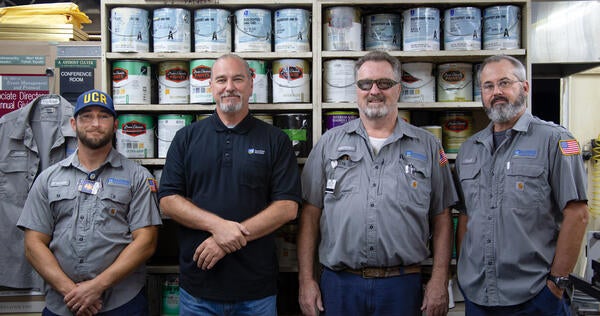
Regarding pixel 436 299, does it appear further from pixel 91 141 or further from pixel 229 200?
pixel 91 141

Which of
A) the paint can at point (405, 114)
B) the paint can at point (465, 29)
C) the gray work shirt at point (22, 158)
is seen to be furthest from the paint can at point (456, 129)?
the gray work shirt at point (22, 158)

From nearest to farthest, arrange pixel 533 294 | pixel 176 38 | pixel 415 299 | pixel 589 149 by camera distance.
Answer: pixel 533 294 → pixel 415 299 → pixel 176 38 → pixel 589 149

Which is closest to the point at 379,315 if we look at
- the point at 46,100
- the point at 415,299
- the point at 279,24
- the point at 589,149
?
the point at 415,299

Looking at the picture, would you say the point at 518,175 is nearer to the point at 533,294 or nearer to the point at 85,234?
the point at 533,294

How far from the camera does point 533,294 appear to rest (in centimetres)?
200

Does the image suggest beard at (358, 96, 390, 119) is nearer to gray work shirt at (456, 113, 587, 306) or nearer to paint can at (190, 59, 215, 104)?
gray work shirt at (456, 113, 587, 306)

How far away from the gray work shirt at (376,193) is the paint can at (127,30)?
112 cm

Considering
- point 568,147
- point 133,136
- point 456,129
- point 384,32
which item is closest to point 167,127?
point 133,136

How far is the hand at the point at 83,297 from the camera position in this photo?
214cm

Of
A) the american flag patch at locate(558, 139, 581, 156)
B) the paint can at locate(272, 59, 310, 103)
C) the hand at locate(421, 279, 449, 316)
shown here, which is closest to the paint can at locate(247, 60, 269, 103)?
the paint can at locate(272, 59, 310, 103)

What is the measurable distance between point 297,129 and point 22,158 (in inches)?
57.8

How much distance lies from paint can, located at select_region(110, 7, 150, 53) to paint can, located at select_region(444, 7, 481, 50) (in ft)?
5.34

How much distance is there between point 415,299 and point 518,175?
67cm

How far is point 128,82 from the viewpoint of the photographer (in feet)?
8.68
